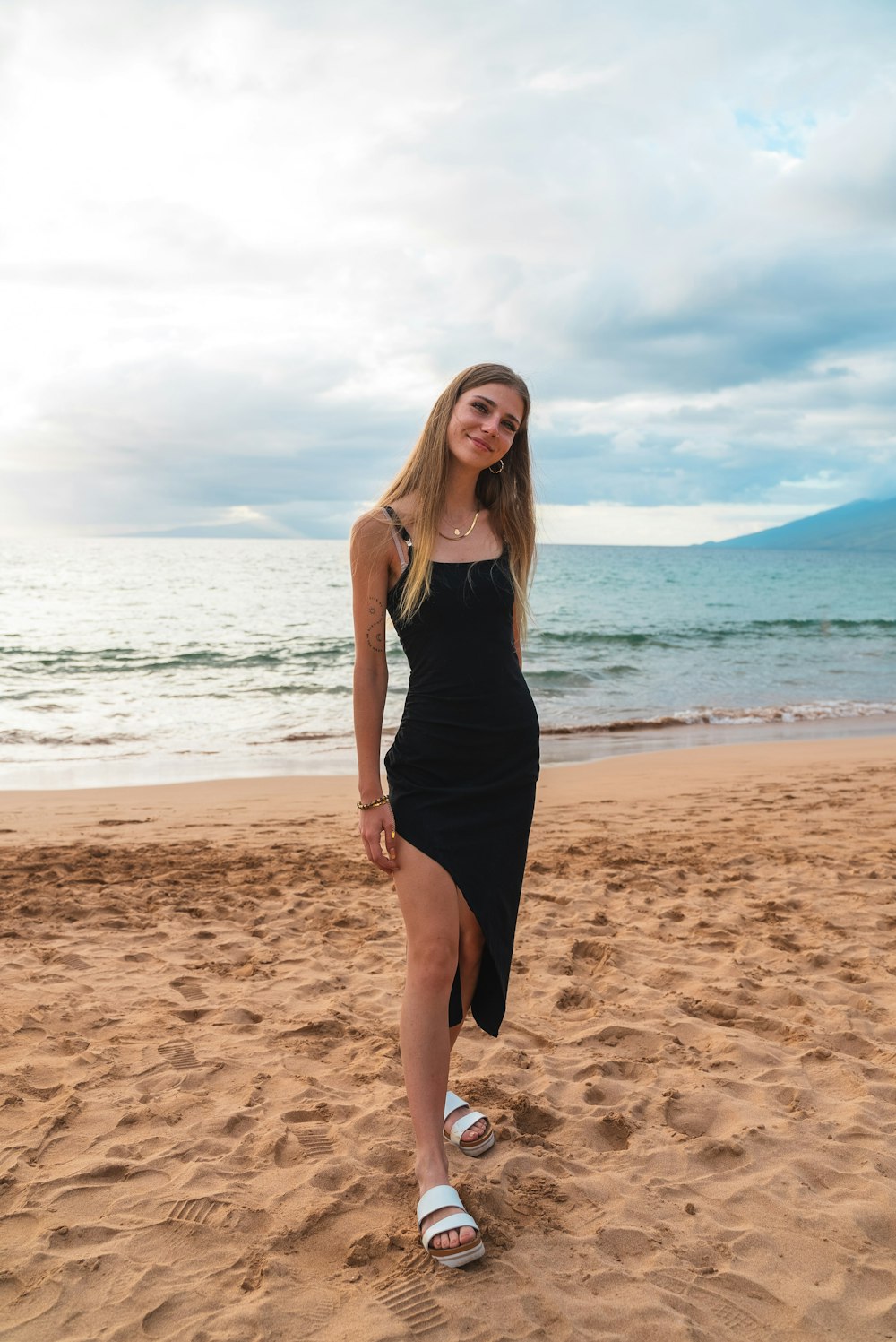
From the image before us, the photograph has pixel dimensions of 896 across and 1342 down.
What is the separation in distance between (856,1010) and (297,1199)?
8.37 ft

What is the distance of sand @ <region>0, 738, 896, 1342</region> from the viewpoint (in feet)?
7.63

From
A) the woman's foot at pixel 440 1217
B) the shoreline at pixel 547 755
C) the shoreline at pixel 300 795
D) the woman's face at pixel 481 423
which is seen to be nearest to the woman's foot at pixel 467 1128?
the woman's foot at pixel 440 1217

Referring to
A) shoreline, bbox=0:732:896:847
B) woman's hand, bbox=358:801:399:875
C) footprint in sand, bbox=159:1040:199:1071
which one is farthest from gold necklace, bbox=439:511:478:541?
shoreline, bbox=0:732:896:847

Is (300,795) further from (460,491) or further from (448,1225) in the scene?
(448,1225)

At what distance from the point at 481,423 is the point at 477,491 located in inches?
10.7

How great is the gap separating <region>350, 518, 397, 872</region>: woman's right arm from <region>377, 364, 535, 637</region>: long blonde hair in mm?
87

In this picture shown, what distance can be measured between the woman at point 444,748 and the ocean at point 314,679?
45 centimetres

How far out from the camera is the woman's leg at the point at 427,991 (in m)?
2.55

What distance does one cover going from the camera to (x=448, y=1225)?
2.45m

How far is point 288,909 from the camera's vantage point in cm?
538

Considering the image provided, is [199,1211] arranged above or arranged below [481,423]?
below

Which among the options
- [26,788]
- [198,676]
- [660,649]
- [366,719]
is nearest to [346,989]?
[366,719]

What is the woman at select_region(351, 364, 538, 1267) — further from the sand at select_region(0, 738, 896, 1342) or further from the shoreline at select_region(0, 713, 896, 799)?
the shoreline at select_region(0, 713, 896, 799)

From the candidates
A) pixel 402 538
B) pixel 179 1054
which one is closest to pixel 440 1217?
pixel 179 1054
